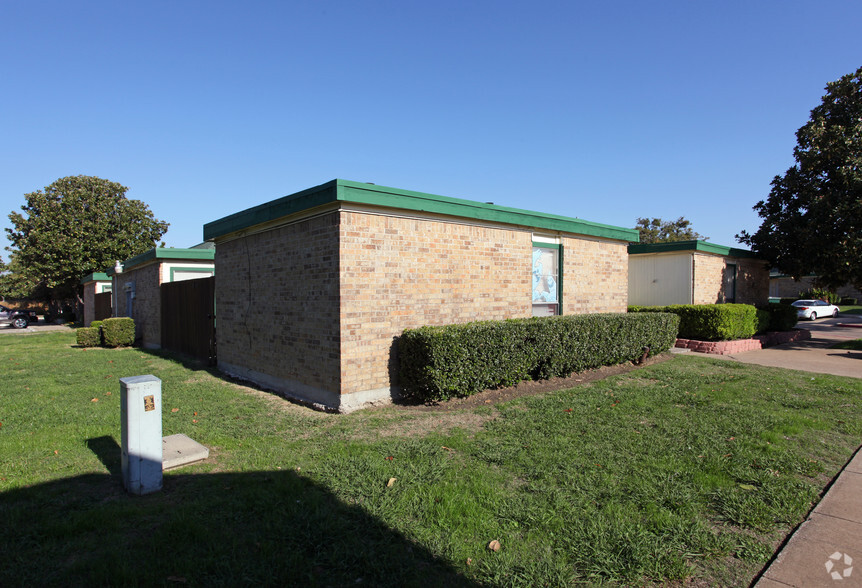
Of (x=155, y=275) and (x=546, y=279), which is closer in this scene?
(x=546, y=279)

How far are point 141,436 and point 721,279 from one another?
A: 684 inches

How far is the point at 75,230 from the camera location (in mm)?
29875

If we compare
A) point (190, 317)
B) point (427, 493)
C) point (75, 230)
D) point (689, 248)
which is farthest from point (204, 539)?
point (75, 230)

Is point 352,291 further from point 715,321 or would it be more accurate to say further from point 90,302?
point 90,302

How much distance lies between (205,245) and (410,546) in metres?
21.0

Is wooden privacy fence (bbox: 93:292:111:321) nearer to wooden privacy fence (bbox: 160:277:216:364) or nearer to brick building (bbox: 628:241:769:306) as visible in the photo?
wooden privacy fence (bbox: 160:277:216:364)

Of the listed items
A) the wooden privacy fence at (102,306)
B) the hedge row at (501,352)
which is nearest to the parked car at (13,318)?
the wooden privacy fence at (102,306)

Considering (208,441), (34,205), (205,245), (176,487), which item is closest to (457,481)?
(176,487)

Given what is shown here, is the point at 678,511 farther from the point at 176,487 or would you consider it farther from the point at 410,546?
the point at 176,487

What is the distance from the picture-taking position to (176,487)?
3977 millimetres

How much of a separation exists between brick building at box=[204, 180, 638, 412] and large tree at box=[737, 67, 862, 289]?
8.96 meters

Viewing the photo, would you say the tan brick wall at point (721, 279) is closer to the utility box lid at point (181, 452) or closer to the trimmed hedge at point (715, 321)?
the trimmed hedge at point (715, 321)

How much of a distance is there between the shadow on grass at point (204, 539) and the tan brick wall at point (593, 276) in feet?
25.3

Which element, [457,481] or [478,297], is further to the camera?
[478,297]
